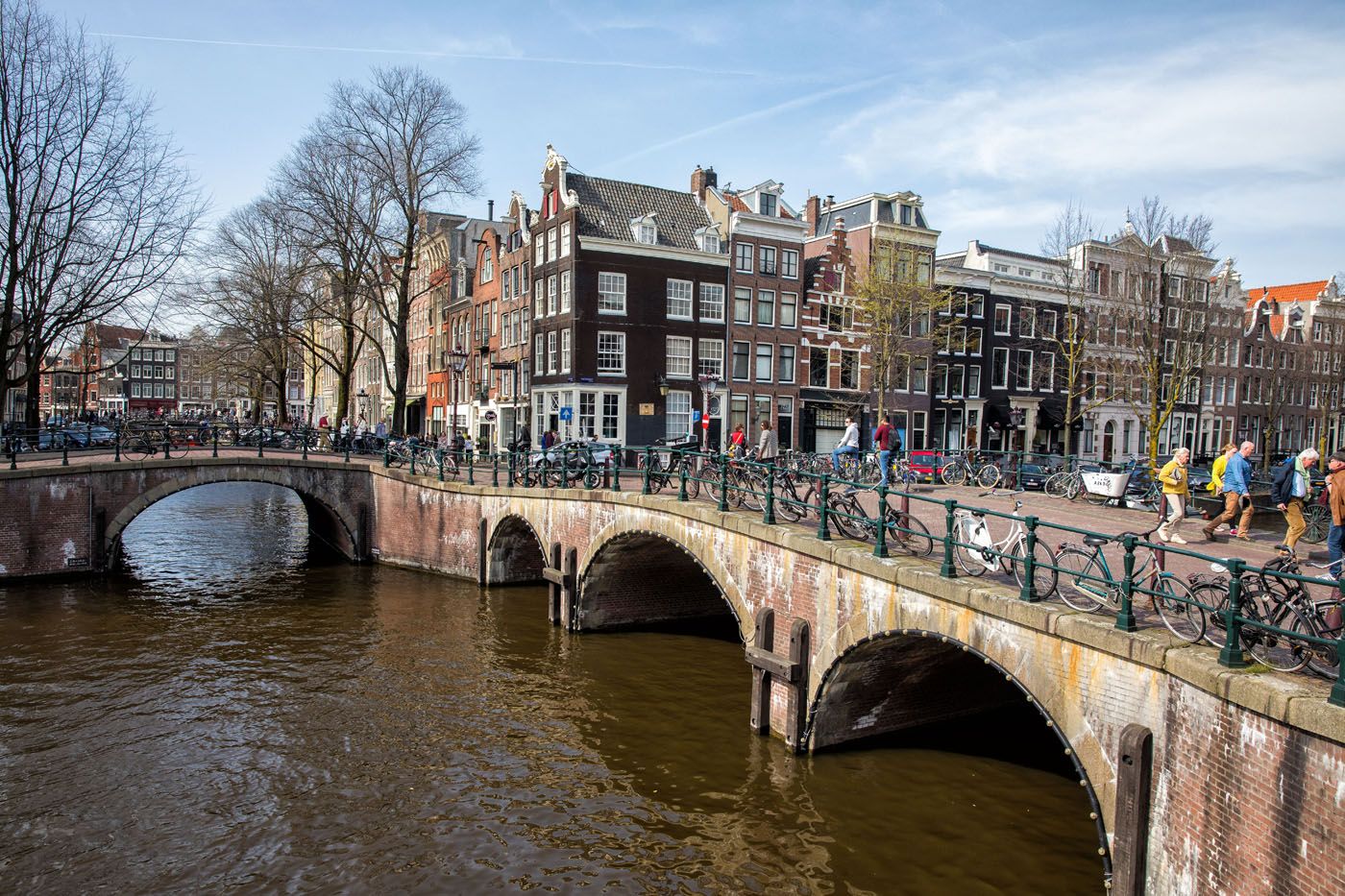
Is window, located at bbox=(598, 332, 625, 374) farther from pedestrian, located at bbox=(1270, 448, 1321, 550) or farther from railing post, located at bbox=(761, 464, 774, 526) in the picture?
pedestrian, located at bbox=(1270, 448, 1321, 550)

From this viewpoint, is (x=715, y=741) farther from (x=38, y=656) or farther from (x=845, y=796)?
(x=38, y=656)

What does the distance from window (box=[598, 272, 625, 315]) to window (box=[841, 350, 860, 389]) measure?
10.9 meters

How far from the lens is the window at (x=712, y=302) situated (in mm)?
33812

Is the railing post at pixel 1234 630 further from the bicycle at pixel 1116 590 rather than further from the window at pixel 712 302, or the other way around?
the window at pixel 712 302

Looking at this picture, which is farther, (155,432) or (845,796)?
(155,432)

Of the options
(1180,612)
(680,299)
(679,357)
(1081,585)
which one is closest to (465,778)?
(1081,585)

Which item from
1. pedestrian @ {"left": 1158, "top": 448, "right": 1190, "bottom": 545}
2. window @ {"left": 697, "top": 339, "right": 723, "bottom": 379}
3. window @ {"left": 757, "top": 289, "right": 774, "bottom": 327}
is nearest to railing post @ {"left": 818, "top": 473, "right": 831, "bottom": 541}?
pedestrian @ {"left": 1158, "top": 448, "right": 1190, "bottom": 545}

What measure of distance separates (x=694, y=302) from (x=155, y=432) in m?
19.0

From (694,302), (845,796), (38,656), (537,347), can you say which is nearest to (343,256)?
(537,347)

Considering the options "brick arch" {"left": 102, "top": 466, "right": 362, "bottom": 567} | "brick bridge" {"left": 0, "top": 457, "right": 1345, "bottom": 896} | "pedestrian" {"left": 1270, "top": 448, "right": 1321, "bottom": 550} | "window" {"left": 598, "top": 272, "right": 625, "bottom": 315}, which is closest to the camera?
"brick bridge" {"left": 0, "top": 457, "right": 1345, "bottom": 896}

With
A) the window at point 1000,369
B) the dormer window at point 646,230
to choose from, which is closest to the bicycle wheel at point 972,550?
the dormer window at point 646,230

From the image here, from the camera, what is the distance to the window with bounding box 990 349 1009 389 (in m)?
41.8

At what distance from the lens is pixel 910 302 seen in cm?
3112

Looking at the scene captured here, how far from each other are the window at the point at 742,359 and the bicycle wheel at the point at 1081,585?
26.4 metres
